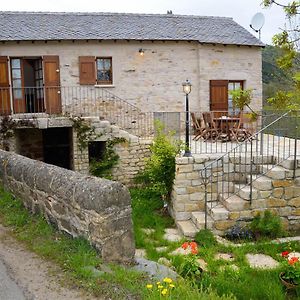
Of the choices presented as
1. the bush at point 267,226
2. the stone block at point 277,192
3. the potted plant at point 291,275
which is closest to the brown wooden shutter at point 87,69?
the stone block at point 277,192

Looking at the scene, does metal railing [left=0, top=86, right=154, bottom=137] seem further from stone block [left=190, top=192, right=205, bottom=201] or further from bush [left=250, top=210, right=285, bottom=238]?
bush [left=250, top=210, right=285, bottom=238]

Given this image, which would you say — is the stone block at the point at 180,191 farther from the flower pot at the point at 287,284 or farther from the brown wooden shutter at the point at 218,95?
the brown wooden shutter at the point at 218,95

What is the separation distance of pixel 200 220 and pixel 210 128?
444cm

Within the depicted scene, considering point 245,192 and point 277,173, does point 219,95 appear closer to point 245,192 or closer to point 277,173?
point 277,173

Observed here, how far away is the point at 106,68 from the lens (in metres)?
14.3

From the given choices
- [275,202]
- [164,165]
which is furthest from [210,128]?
[275,202]

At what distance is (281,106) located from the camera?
4887 millimetres

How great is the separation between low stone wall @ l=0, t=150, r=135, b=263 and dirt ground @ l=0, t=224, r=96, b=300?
20.7 inches

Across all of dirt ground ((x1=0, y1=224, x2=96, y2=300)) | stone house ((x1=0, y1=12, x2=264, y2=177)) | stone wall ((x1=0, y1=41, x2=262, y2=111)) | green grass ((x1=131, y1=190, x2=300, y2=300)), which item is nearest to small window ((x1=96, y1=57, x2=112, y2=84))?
stone house ((x1=0, y1=12, x2=264, y2=177))

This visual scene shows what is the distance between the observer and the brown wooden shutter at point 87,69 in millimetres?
13727

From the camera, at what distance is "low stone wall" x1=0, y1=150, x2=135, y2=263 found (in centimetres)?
404

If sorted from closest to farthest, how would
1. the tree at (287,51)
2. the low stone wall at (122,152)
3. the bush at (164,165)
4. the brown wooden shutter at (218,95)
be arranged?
the tree at (287,51) < the bush at (164,165) < the low stone wall at (122,152) < the brown wooden shutter at (218,95)

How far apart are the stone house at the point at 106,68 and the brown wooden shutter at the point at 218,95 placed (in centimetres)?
4

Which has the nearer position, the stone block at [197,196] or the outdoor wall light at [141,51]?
the stone block at [197,196]
